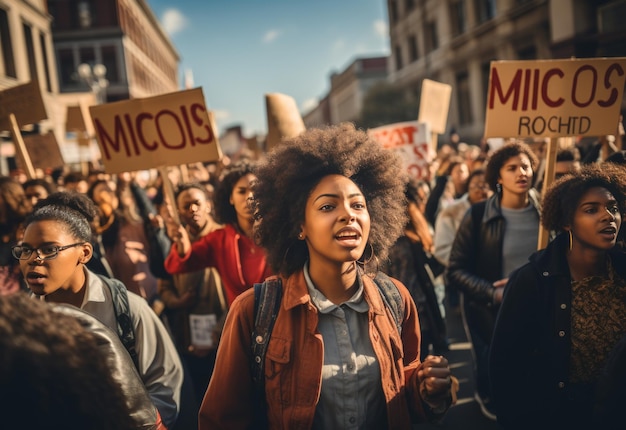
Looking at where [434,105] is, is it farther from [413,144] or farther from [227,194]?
[227,194]

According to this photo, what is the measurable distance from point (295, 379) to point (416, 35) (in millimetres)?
34369

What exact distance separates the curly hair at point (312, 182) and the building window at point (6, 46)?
70.9ft

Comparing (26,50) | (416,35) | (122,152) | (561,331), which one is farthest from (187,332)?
(416,35)

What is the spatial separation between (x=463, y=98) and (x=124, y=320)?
28167mm

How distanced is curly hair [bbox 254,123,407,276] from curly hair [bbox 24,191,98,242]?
0.88 meters

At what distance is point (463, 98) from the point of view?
92.2 ft

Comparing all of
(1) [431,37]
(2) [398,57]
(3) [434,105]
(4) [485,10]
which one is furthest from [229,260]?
(2) [398,57]

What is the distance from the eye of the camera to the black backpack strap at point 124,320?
2.27 metres

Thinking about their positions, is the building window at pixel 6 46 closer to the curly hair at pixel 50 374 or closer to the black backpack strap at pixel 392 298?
the black backpack strap at pixel 392 298

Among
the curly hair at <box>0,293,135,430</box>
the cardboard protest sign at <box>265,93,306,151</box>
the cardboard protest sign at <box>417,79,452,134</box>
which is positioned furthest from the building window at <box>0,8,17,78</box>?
the curly hair at <box>0,293,135,430</box>

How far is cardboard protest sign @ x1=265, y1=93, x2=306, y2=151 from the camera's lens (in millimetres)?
4883

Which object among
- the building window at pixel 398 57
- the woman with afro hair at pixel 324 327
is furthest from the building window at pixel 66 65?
the woman with afro hair at pixel 324 327

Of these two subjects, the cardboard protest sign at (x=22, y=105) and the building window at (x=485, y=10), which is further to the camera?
the building window at (x=485, y=10)

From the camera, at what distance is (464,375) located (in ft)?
15.3
